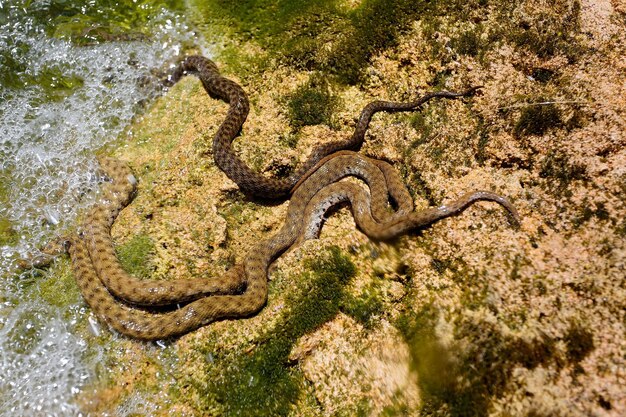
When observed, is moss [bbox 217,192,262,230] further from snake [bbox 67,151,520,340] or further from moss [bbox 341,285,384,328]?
moss [bbox 341,285,384,328]

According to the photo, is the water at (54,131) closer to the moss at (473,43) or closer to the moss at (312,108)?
the moss at (312,108)

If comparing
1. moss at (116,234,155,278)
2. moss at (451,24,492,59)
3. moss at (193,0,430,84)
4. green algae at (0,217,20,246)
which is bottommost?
green algae at (0,217,20,246)

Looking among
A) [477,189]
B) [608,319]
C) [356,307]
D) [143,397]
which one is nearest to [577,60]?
[477,189]

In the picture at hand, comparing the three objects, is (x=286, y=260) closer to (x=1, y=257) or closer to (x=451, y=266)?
(x=451, y=266)

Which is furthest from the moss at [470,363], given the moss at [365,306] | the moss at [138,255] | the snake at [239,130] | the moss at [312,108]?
the moss at [138,255]

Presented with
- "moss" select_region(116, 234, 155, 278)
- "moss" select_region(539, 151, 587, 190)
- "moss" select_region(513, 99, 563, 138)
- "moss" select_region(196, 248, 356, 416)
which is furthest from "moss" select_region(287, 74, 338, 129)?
"moss" select_region(539, 151, 587, 190)

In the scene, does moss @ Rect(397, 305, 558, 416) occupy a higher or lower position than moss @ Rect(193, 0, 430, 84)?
lower

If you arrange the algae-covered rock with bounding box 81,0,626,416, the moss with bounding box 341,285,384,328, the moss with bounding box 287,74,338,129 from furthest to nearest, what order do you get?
the moss with bounding box 287,74,338,129
the moss with bounding box 341,285,384,328
the algae-covered rock with bounding box 81,0,626,416
